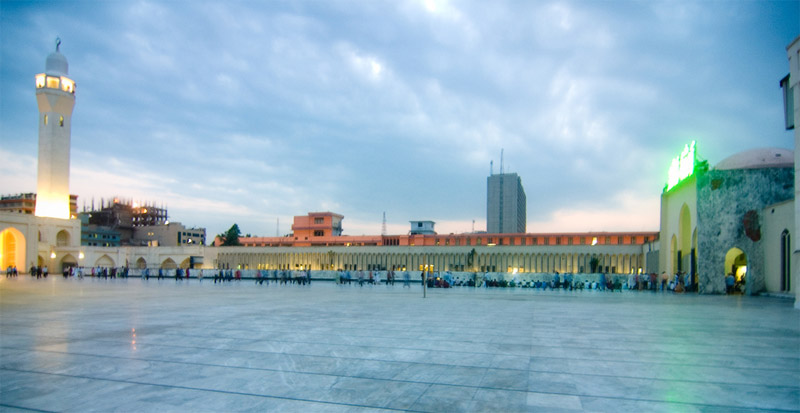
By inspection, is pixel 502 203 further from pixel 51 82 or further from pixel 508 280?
pixel 51 82

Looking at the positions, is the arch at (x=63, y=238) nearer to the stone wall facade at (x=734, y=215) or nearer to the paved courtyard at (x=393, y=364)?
the paved courtyard at (x=393, y=364)

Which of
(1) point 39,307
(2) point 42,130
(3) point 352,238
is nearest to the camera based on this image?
(1) point 39,307

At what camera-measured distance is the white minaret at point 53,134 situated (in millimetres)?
58719

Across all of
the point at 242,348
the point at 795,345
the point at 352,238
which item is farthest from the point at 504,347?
the point at 352,238

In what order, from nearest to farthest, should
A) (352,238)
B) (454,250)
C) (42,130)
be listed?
1. (42,130)
2. (454,250)
3. (352,238)

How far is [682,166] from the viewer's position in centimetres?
2883

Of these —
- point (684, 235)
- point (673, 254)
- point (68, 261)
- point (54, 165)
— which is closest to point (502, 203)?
point (68, 261)

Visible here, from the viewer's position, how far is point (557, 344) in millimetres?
8141

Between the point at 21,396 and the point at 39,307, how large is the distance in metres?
10.8

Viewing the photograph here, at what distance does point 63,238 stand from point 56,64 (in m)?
21.7

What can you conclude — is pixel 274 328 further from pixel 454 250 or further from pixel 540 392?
pixel 454 250

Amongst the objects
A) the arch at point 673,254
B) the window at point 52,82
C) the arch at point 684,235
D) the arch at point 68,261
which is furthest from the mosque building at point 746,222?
the window at point 52,82

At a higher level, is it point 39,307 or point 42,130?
point 42,130

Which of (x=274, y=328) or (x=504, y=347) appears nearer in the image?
(x=504, y=347)
